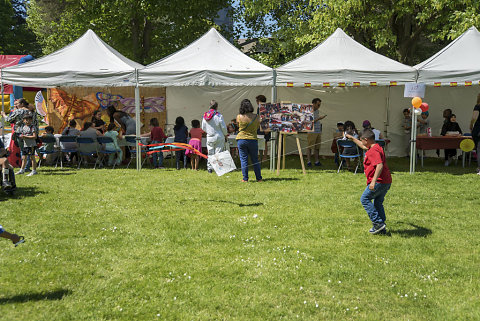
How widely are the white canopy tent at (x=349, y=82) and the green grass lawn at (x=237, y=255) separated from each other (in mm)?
2989

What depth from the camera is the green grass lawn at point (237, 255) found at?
3.93 meters

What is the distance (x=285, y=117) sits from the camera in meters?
10.5

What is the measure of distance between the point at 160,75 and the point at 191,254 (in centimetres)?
683

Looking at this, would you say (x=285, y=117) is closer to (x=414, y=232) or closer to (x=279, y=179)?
(x=279, y=179)

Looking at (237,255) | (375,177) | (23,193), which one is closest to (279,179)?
(375,177)

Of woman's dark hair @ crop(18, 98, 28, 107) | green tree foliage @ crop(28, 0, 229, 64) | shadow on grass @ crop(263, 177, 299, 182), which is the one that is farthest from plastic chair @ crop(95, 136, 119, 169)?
green tree foliage @ crop(28, 0, 229, 64)

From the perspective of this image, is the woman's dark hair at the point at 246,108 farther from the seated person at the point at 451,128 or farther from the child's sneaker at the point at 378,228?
the seated person at the point at 451,128

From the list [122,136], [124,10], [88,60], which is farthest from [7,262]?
[124,10]

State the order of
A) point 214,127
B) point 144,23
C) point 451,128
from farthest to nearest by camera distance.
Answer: point 144,23
point 451,128
point 214,127

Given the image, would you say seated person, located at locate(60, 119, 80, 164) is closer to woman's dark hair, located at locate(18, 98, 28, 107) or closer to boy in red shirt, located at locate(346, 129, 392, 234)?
woman's dark hair, located at locate(18, 98, 28, 107)

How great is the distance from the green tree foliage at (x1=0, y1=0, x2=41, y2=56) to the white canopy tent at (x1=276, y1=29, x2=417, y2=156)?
2481cm

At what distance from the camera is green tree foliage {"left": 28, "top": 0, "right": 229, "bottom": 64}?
20625 millimetres

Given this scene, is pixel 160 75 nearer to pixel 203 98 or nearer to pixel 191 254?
pixel 203 98

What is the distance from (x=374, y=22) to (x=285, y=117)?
718 cm
